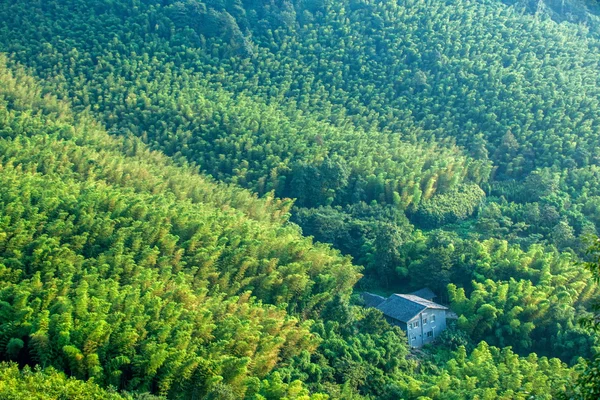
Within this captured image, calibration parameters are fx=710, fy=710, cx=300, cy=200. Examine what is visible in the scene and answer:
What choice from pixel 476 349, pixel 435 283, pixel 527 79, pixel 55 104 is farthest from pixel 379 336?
pixel 527 79

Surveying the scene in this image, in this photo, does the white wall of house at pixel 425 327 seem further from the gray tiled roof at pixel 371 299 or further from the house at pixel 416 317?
the gray tiled roof at pixel 371 299

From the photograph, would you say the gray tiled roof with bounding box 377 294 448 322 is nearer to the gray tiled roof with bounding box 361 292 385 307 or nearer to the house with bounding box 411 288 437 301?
the gray tiled roof with bounding box 361 292 385 307

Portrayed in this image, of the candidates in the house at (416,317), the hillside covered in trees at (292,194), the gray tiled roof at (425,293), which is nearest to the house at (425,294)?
the gray tiled roof at (425,293)

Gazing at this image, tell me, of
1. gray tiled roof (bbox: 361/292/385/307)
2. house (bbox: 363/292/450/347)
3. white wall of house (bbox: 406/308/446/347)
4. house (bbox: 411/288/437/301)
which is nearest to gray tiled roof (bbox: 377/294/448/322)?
house (bbox: 363/292/450/347)

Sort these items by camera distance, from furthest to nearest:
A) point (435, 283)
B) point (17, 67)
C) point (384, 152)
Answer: point (17, 67), point (384, 152), point (435, 283)

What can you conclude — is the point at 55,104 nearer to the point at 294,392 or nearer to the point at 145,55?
the point at 145,55

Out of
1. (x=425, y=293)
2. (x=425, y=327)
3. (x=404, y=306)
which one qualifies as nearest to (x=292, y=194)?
(x=425, y=293)
